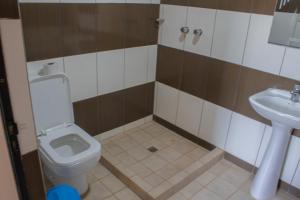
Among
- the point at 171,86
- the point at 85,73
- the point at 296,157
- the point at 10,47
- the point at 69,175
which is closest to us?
the point at 10,47

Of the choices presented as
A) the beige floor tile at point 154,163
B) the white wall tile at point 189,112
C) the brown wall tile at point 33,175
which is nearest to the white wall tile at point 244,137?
the white wall tile at point 189,112

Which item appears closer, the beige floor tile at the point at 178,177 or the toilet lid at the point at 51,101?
the toilet lid at the point at 51,101

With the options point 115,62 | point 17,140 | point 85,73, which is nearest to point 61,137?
point 85,73

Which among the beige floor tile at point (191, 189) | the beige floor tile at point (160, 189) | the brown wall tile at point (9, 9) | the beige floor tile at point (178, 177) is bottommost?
the beige floor tile at point (191, 189)

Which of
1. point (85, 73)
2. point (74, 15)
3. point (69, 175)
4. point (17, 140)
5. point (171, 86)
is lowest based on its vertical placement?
point (69, 175)

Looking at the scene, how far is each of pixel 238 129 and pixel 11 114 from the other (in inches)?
79.8

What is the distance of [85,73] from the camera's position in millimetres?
2221

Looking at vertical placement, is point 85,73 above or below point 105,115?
above

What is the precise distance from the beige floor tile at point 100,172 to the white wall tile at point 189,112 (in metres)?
0.92

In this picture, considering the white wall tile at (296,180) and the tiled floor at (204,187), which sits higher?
the white wall tile at (296,180)

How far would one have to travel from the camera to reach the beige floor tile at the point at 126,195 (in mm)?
1994

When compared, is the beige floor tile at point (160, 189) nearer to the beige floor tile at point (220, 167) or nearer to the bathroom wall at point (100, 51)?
the beige floor tile at point (220, 167)

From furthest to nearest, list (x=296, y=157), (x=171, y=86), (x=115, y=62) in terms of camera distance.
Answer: (x=171, y=86), (x=115, y=62), (x=296, y=157)

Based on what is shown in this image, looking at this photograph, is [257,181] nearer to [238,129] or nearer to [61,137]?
[238,129]
